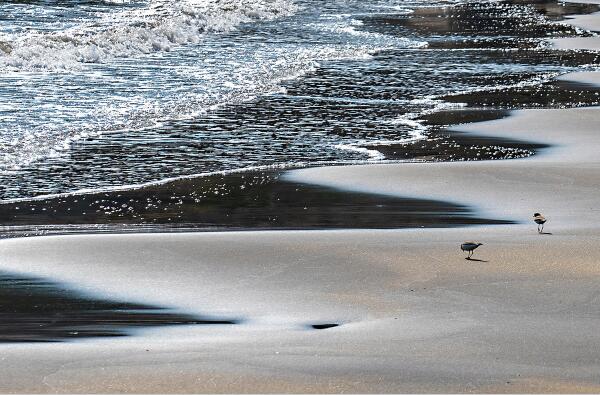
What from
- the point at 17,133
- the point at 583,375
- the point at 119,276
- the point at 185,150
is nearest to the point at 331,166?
the point at 185,150

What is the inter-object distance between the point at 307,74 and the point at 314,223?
10.3 m

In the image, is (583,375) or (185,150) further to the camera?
(185,150)

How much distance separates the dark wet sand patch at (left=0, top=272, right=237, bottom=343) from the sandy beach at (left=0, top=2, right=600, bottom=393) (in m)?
0.11

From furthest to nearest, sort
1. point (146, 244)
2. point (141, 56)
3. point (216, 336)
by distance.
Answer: point (141, 56) → point (146, 244) → point (216, 336)

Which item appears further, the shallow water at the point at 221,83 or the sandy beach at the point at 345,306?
the shallow water at the point at 221,83

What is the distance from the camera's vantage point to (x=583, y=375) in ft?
15.2

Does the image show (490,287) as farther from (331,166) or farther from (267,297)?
(331,166)

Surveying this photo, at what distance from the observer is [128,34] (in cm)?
2284

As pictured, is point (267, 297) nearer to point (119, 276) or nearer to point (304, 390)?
point (119, 276)

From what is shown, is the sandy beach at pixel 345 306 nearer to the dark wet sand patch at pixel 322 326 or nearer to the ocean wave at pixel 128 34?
the dark wet sand patch at pixel 322 326

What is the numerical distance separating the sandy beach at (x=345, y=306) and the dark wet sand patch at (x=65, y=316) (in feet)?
0.37

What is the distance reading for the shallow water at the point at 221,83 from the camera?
10.8 meters

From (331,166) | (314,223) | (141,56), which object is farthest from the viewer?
(141,56)

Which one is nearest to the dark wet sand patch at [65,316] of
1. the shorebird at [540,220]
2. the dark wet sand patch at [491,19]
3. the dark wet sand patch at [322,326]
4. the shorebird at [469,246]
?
the dark wet sand patch at [322,326]
